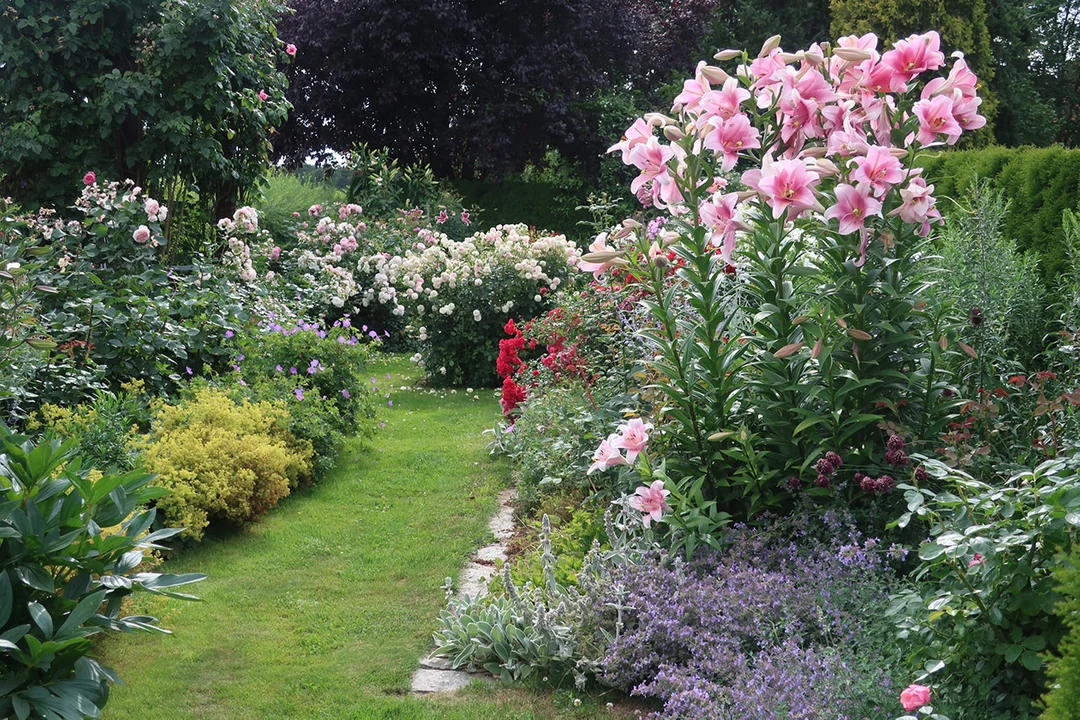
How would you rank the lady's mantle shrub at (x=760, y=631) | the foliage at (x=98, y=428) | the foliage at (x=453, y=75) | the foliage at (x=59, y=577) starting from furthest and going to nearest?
the foliage at (x=453, y=75) → the foliage at (x=98, y=428) → the foliage at (x=59, y=577) → the lady's mantle shrub at (x=760, y=631)

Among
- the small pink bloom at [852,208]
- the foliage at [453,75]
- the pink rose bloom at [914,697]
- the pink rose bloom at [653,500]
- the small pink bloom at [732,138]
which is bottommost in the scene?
the pink rose bloom at [914,697]

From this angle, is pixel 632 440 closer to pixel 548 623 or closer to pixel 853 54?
pixel 548 623

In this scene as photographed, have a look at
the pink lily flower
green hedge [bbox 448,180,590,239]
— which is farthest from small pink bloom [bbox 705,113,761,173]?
green hedge [bbox 448,180,590,239]

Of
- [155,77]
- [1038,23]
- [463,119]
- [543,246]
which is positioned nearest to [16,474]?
[155,77]

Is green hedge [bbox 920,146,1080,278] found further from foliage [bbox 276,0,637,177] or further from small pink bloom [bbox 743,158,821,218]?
foliage [bbox 276,0,637,177]

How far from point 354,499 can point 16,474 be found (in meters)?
2.81

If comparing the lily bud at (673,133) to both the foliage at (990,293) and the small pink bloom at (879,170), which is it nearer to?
the small pink bloom at (879,170)

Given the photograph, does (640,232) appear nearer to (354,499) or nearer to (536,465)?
(536,465)

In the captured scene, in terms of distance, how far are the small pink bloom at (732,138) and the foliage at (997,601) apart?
4.13 feet

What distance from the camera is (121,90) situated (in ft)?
22.9

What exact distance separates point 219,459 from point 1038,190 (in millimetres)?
4829

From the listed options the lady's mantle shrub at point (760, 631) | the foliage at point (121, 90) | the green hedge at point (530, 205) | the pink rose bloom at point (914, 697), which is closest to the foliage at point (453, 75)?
the green hedge at point (530, 205)

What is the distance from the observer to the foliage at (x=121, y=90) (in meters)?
7.04

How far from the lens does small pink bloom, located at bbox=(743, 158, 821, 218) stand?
2846mm
